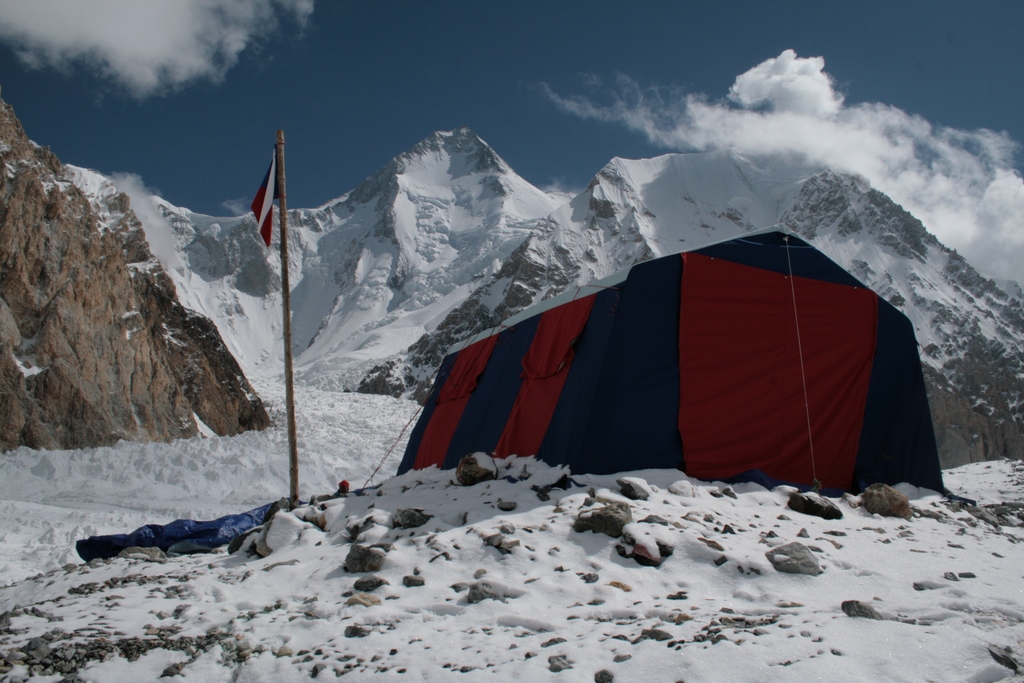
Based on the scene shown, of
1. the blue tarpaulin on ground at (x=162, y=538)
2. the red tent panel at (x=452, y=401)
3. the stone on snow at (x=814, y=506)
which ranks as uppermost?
the red tent panel at (x=452, y=401)

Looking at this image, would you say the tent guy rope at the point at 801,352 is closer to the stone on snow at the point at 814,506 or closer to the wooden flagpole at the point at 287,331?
the stone on snow at the point at 814,506

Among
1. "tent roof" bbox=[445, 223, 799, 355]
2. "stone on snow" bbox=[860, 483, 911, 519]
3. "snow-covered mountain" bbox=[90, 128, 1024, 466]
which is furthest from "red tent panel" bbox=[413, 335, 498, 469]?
"snow-covered mountain" bbox=[90, 128, 1024, 466]

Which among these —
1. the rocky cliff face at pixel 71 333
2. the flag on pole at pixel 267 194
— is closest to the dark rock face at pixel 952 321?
the rocky cliff face at pixel 71 333

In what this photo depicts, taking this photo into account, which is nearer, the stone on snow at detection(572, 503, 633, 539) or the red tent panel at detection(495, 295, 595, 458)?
the stone on snow at detection(572, 503, 633, 539)

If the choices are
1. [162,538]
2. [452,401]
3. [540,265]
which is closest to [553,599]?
[162,538]

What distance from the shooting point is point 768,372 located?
6.76m

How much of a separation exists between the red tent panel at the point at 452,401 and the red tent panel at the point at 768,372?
392 cm

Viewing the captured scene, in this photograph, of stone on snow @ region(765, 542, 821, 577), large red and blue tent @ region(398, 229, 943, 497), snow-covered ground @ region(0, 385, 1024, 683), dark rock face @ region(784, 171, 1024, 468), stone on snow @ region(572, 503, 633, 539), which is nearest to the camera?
snow-covered ground @ region(0, 385, 1024, 683)

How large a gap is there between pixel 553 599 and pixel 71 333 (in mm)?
18932

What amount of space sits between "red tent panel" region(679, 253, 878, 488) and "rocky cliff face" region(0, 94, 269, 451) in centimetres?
1703

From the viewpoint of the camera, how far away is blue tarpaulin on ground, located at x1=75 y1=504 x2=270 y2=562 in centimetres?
589

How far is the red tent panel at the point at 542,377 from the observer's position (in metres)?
7.22

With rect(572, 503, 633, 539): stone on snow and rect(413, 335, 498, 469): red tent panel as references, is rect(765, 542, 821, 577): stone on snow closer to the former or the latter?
rect(572, 503, 633, 539): stone on snow

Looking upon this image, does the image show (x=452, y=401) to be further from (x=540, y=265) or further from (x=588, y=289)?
(x=540, y=265)
